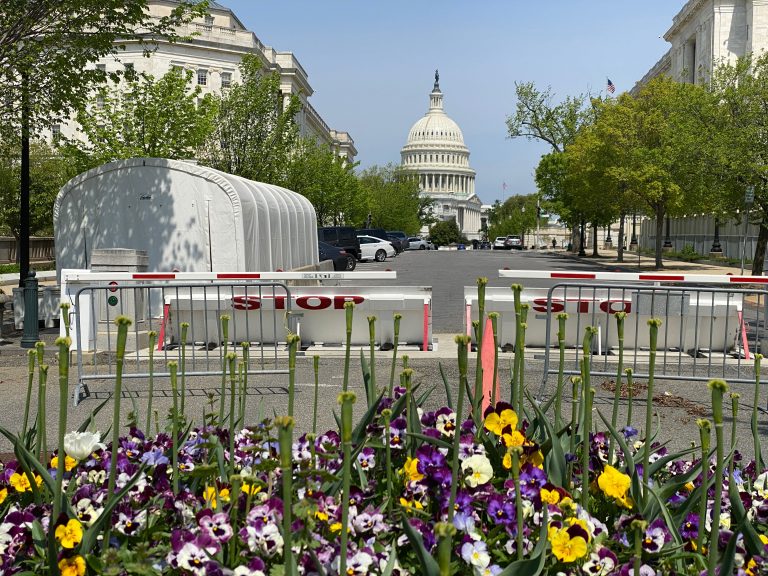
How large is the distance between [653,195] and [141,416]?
41.2m

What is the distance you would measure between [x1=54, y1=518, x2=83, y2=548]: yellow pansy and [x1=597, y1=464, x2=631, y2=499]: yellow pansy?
1.68m

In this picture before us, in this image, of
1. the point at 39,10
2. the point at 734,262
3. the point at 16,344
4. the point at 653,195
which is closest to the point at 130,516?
the point at 16,344

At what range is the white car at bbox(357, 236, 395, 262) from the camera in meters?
59.5

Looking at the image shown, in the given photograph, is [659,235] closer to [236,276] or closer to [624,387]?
[236,276]

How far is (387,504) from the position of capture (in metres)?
3.46

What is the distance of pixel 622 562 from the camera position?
3.22 meters

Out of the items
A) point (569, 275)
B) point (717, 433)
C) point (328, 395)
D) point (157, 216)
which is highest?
point (157, 216)

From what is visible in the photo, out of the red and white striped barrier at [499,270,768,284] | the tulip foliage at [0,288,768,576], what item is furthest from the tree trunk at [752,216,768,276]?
the tulip foliage at [0,288,768,576]

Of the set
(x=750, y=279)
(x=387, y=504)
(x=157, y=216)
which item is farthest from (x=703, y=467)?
(x=157, y=216)

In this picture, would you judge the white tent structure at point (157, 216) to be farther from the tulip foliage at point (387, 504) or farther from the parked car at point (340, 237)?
the parked car at point (340, 237)

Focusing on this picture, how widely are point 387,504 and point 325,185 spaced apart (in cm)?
5926

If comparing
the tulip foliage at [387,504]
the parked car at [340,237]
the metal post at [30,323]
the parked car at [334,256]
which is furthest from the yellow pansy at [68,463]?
the parked car at [340,237]

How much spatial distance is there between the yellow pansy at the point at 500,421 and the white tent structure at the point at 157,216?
14062 mm

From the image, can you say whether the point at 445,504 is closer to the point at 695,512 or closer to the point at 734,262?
the point at 695,512
